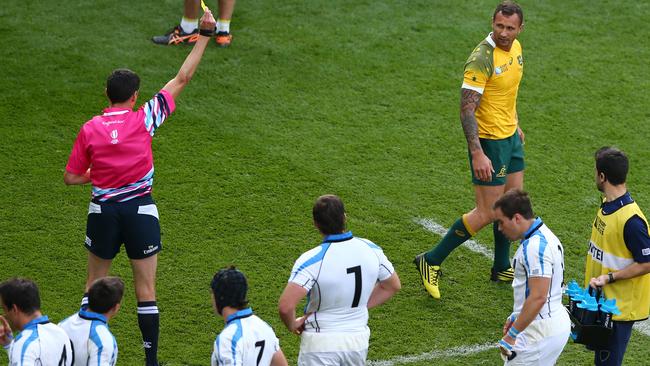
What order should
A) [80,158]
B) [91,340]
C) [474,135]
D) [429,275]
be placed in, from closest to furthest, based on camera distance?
[91,340] < [80,158] < [474,135] < [429,275]

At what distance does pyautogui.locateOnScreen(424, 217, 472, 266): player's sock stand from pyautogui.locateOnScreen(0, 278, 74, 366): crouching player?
3.36m

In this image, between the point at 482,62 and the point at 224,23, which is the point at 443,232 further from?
the point at 224,23

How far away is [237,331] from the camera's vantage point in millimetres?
4746

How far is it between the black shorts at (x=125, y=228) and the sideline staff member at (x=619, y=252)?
8.70 ft

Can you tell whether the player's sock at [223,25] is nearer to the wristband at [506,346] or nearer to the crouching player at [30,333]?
the wristband at [506,346]

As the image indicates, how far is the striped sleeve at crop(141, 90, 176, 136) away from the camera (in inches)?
246

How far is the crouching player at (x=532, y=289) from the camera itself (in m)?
5.41

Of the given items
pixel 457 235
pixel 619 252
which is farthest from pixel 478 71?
pixel 619 252

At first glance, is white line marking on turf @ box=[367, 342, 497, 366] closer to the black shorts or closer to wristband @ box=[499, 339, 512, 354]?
wristband @ box=[499, 339, 512, 354]

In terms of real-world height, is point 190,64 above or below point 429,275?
above

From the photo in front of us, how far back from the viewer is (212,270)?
303 inches

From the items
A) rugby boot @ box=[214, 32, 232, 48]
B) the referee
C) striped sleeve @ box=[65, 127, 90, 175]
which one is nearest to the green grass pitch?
rugby boot @ box=[214, 32, 232, 48]

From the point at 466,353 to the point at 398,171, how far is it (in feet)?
9.11

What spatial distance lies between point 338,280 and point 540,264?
1.10 meters
